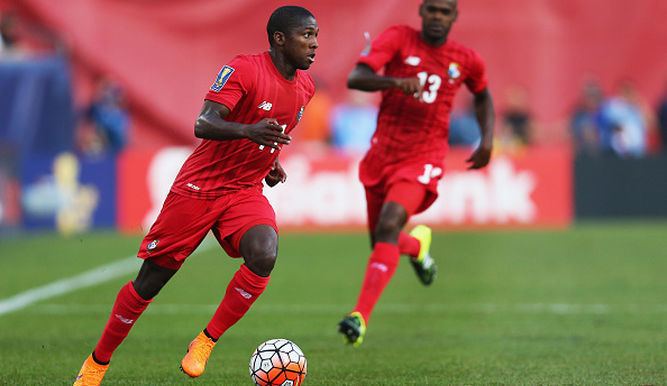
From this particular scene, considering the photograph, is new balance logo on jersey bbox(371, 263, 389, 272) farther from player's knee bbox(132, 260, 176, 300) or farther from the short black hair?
the short black hair

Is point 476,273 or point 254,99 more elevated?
point 254,99

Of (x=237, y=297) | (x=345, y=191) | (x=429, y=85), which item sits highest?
(x=429, y=85)

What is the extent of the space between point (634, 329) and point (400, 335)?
1.72 meters

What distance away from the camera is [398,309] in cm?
1076

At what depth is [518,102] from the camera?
2014cm

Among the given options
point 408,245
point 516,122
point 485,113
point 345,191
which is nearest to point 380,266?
point 408,245

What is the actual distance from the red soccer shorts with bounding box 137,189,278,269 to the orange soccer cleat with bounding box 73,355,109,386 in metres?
0.62

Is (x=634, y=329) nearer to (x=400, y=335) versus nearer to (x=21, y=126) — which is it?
(x=400, y=335)

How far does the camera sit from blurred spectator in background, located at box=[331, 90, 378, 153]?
776 inches

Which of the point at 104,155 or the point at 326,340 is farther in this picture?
the point at 104,155

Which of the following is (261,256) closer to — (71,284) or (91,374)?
(91,374)

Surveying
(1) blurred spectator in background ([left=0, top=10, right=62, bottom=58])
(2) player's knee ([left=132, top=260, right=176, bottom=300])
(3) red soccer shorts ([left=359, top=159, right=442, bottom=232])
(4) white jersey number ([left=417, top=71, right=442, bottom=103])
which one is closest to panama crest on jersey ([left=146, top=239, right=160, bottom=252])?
(2) player's knee ([left=132, top=260, right=176, bottom=300])

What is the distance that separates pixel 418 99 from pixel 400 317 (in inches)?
81.1

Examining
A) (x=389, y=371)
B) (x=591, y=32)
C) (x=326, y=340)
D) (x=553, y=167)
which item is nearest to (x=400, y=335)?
(x=326, y=340)
